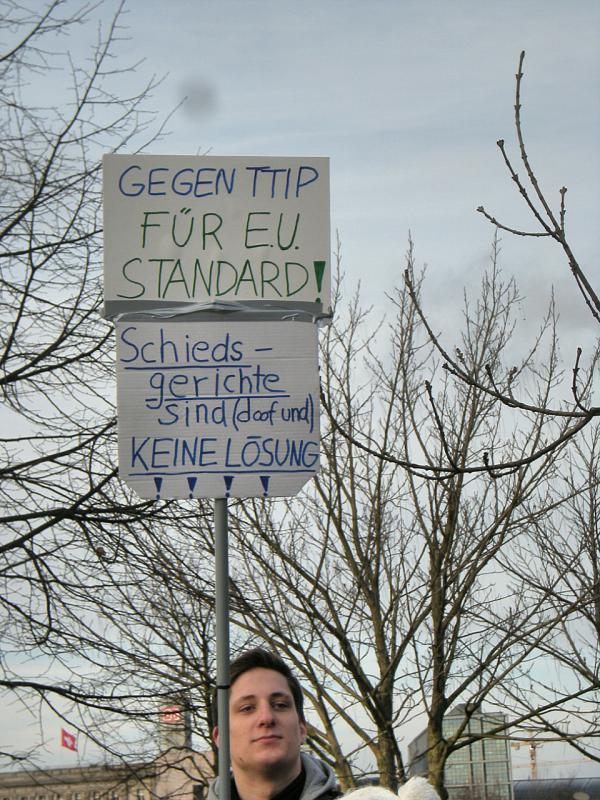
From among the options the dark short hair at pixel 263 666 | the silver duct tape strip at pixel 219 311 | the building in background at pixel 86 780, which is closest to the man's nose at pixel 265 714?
the dark short hair at pixel 263 666

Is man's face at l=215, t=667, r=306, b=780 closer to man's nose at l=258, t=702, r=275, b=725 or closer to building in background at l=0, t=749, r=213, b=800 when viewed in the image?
man's nose at l=258, t=702, r=275, b=725

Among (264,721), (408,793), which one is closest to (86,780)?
(264,721)

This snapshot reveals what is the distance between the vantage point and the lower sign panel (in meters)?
3.37

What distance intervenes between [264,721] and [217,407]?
2.99 ft

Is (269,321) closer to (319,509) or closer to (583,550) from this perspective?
(319,509)

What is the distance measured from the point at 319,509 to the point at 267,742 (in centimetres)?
916

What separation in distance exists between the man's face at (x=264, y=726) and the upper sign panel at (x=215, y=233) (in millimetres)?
1109

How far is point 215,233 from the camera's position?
11.7 ft

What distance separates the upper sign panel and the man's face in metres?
1.11

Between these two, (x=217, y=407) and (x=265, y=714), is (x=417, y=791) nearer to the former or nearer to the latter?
(x=265, y=714)

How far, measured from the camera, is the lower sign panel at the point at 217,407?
3373mm

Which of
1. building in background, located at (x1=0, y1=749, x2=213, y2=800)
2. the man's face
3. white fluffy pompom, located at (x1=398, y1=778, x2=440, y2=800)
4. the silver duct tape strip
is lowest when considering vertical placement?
white fluffy pompom, located at (x1=398, y1=778, x2=440, y2=800)

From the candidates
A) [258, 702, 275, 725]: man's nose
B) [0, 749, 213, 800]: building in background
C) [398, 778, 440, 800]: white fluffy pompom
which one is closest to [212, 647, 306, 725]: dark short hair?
[258, 702, 275, 725]: man's nose

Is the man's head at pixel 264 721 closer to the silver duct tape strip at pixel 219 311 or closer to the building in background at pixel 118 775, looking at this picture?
the silver duct tape strip at pixel 219 311
